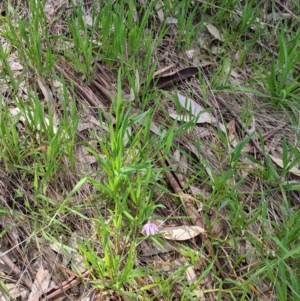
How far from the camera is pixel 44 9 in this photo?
6.51ft

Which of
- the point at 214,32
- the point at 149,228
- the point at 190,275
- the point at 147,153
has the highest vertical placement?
the point at 214,32

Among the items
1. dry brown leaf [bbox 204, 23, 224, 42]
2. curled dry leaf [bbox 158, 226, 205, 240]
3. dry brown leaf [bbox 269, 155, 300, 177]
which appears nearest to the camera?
curled dry leaf [bbox 158, 226, 205, 240]

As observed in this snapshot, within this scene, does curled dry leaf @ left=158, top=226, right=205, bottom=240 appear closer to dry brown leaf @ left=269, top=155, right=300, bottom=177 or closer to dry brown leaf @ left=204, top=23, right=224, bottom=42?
dry brown leaf @ left=269, top=155, right=300, bottom=177

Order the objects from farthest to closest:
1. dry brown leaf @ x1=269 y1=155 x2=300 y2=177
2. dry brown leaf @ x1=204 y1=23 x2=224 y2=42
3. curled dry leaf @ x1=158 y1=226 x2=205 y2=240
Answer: dry brown leaf @ x1=204 y1=23 x2=224 y2=42 < dry brown leaf @ x1=269 y1=155 x2=300 y2=177 < curled dry leaf @ x1=158 y1=226 x2=205 y2=240

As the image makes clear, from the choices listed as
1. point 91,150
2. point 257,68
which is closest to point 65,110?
point 91,150

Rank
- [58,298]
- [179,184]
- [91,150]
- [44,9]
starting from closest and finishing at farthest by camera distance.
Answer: [58,298]
[91,150]
[179,184]
[44,9]

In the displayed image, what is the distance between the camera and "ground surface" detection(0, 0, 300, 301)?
1.45 metres

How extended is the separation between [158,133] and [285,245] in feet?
2.01

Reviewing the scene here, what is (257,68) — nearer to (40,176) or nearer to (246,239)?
(246,239)

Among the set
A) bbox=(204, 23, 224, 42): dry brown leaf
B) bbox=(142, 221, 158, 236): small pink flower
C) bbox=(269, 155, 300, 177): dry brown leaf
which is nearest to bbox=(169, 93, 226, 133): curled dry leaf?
bbox=(269, 155, 300, 177): dry brown leaf

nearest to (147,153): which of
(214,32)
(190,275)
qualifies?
(190,275)

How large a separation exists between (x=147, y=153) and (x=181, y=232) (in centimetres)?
29

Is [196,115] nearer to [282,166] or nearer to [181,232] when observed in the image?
[282,166]

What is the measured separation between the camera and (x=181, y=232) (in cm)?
155
